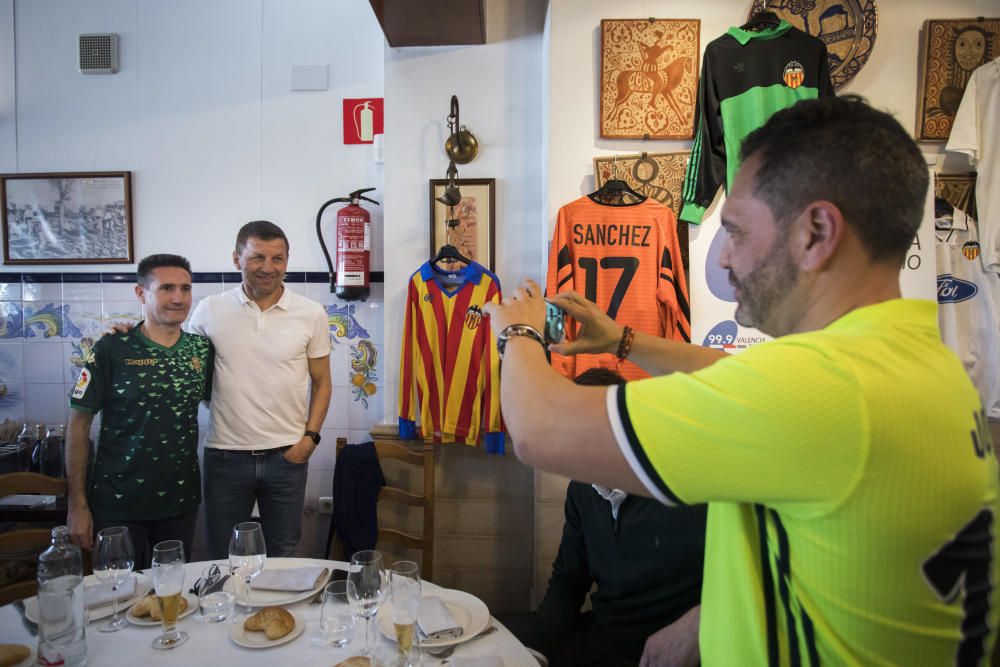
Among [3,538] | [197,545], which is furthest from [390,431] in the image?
[3,538]

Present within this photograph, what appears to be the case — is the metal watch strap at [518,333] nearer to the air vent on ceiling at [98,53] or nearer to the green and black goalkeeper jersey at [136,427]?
the green and black goalkeeper jersey at [136,427]

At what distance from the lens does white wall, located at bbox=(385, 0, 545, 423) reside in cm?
310

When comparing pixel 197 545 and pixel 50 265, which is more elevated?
pixel 50 265

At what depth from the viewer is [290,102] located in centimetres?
337

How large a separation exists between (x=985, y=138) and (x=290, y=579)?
3281mm

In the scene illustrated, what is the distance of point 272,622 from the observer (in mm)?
1342

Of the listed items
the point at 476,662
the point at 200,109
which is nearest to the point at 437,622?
the point at 476,662

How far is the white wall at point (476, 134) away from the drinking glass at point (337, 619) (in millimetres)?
1841

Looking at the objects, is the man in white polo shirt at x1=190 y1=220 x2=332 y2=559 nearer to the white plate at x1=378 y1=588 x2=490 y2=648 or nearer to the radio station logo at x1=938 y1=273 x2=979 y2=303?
the white plate at x1=378 y1=588 x2=490 y2=648

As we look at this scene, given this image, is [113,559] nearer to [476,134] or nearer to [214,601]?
[214,601]

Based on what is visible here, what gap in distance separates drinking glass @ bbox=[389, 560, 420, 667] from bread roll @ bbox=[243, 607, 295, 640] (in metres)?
0.34

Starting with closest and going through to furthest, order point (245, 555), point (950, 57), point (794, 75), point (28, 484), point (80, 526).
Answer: point (245, 555), point (28, 484), point (80, 526), point (794, 75), point (950, 57)

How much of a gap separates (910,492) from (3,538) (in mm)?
2369

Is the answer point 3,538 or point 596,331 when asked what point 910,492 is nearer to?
point 596,331
